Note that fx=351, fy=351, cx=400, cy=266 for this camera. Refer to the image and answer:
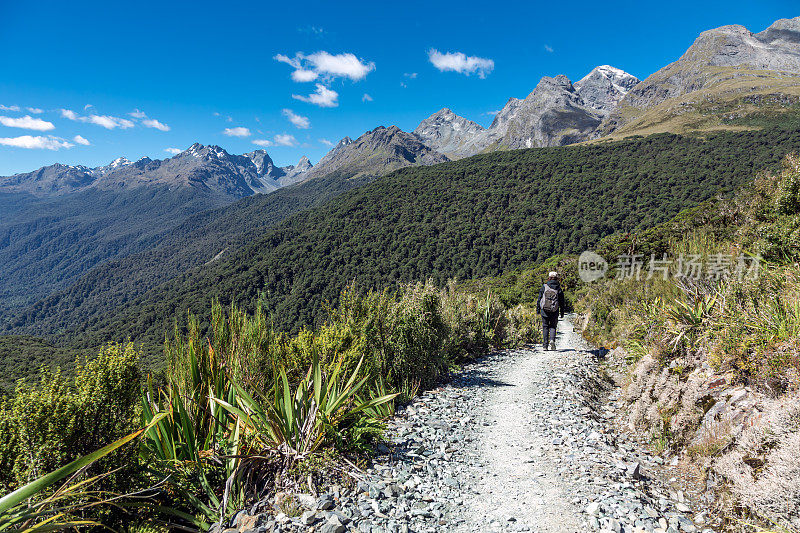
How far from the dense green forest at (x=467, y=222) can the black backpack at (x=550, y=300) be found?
77.4m

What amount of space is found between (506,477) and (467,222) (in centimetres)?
12784

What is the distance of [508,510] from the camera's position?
2.86 metres

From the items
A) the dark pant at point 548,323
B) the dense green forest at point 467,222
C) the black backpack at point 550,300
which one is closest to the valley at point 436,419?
the dark pant at point 548,323

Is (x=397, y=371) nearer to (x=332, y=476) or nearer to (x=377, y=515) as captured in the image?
(x=332, y=476)

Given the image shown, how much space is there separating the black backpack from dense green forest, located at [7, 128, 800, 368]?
77420 mm

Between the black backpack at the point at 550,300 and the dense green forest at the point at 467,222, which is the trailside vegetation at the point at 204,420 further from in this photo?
the dense green forest at the point at 467,222

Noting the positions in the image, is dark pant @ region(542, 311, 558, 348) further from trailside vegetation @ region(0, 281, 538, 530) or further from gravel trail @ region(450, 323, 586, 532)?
trailside vegetation @ region(0, 281, 538, 530)

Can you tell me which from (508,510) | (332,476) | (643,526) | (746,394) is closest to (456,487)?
(508,510)

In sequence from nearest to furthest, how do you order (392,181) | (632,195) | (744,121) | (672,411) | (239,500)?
(239,500)
(672,411)
(632,195)
(744,121)
(392,181)

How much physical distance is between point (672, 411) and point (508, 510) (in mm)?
2422

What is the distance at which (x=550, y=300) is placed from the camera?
27.5 ft

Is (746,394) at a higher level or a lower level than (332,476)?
higher

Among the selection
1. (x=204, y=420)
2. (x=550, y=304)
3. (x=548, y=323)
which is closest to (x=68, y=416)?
(x=204, y=420)

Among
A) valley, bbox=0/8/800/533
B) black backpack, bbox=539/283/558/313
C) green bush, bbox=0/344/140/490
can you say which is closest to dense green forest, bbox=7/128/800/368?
black backpack, bbox=539/283/558/313
